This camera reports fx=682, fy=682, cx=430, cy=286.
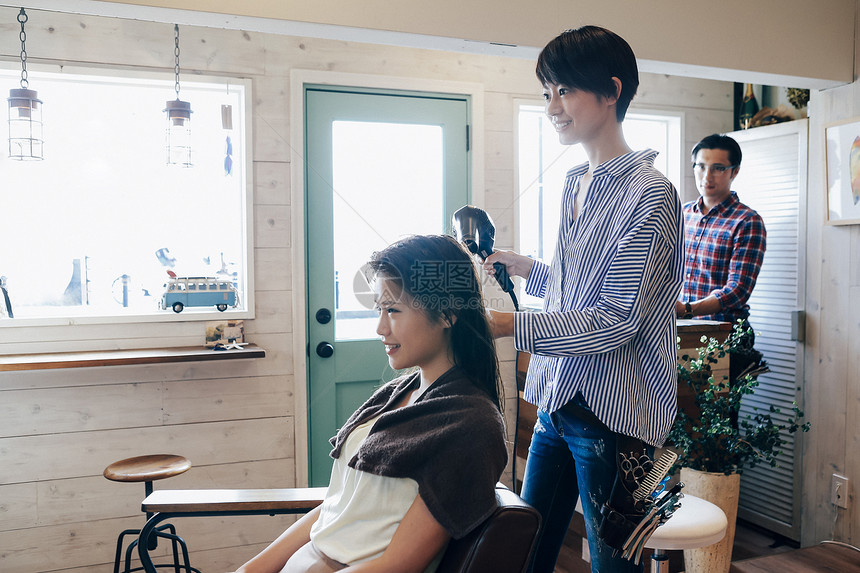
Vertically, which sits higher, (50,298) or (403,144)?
(403,144)

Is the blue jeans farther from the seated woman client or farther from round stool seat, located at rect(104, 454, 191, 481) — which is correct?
round stool seat, located at rect(104, 454, 191, 481)

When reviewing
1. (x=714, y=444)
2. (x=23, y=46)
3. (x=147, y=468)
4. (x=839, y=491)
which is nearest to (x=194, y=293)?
(x=147, y=468)

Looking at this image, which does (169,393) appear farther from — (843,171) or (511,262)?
(843,171)

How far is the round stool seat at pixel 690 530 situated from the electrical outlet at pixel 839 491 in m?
1.03

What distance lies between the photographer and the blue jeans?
1.17 meters

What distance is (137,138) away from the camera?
2.70 meters

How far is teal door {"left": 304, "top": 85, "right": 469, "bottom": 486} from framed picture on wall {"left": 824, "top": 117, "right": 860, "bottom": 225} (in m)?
1.48

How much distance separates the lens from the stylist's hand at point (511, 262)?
4.91 feet

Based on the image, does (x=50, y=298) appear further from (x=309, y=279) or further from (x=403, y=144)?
(x=403, y=144)

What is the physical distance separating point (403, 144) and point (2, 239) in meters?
1.58

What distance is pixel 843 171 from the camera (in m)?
2.50

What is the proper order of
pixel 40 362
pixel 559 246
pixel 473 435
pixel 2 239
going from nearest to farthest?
pixel 473 435 < pixel 559 246 < pixel 40 362 < pixel 2 239

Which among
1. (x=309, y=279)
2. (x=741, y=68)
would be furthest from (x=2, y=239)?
(x=741, y=68)

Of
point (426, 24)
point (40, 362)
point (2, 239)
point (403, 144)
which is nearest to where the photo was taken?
point (426, 24)
